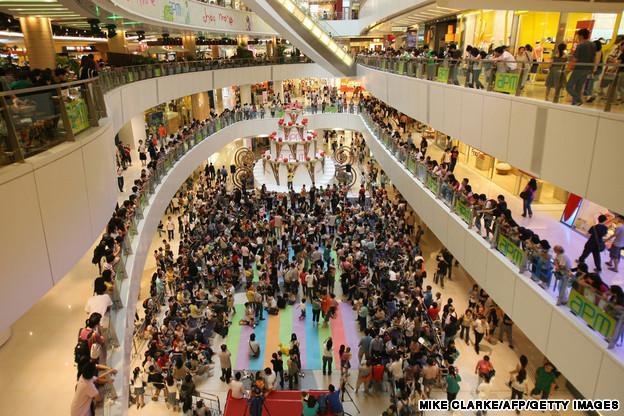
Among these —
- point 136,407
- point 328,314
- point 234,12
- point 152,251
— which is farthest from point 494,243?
point 234,12

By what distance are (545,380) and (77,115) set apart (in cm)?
999

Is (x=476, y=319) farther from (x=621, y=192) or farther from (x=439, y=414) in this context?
(x=621, y=192)

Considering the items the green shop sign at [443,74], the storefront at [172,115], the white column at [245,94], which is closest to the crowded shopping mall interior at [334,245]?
the green shop sign at [443,74]

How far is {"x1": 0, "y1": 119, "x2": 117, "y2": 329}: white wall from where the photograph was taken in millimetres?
4129

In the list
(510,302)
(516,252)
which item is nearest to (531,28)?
(516,252)

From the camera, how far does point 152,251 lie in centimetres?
1786

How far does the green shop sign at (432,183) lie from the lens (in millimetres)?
12570

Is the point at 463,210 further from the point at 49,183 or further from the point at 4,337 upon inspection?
the point at 4,337

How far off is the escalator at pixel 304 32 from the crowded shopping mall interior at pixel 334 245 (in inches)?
7.3

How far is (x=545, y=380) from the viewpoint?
9.39m

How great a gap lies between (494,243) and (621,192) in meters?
3.39

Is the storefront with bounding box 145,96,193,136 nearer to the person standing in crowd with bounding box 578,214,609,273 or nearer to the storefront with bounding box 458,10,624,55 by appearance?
the storefront with bounding box 458,10,624,55

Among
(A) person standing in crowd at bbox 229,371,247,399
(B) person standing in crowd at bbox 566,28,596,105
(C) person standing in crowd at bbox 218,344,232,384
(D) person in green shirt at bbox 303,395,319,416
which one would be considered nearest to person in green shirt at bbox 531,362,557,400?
(D) person in green shirt at bbox 303,395,319,416

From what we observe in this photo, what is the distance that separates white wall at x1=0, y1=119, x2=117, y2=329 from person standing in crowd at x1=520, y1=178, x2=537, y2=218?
9.40 meters
